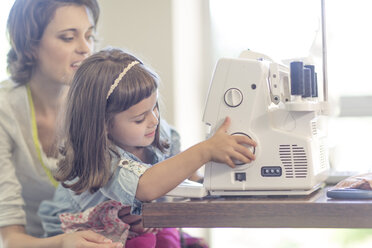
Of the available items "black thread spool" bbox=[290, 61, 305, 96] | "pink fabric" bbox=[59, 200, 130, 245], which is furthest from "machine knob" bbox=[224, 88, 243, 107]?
"pink fabric" bbox=[59, 200, 130, 245]

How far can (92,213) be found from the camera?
145 cm

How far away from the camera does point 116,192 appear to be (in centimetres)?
128

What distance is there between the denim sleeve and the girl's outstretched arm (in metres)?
0.02

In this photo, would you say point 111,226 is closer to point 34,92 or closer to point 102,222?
point 102,222

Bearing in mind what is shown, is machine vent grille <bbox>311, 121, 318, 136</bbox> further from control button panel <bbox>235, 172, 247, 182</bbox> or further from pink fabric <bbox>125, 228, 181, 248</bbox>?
pink fabric <bbox>125, 228, 181, 248</bbox>

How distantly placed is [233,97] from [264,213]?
28 cm

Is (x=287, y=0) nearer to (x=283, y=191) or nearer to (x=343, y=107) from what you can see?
(x=343, y=107)

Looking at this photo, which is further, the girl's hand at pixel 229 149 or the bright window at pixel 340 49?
the bright window at pixel 340 49

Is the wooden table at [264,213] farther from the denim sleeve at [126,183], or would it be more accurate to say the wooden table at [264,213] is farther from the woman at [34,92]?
the woman at [34,92]

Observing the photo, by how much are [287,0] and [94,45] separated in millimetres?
742

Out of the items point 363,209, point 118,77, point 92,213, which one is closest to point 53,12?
Result: point 118,77

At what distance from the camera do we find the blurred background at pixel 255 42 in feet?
6.91

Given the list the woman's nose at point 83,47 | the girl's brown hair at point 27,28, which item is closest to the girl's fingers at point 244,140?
the woman's nose at point 83,47

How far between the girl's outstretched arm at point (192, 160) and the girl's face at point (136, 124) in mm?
143
